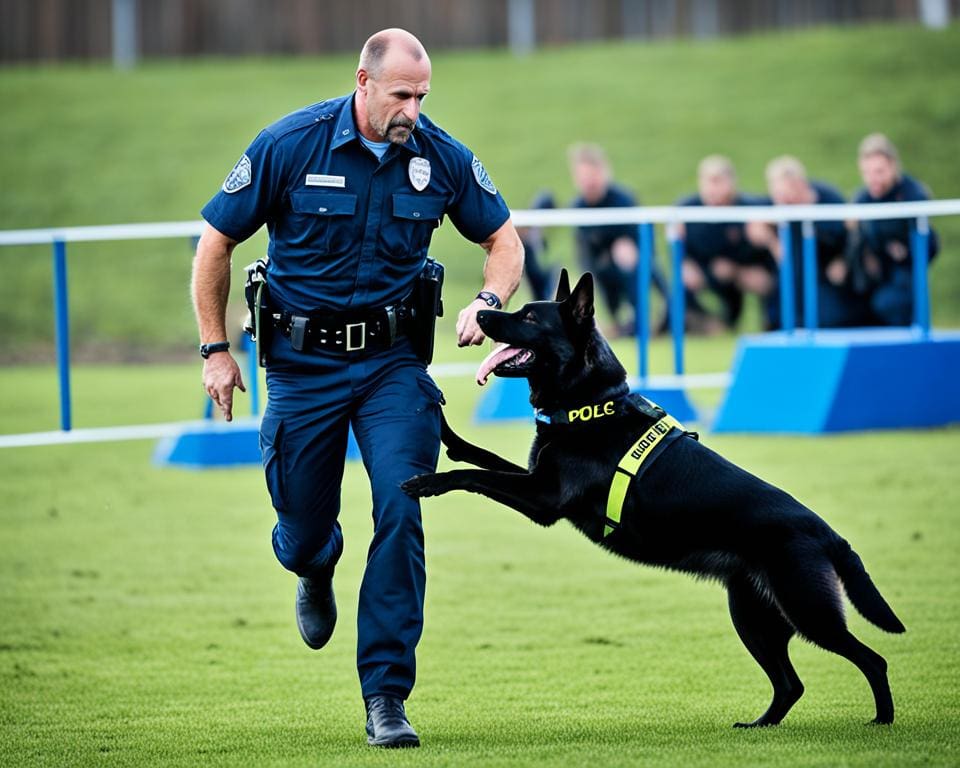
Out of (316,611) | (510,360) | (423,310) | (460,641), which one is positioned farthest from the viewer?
(460,641)

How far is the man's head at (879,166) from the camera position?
11.6 m

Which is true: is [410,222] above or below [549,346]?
above

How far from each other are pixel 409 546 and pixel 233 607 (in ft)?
7.95

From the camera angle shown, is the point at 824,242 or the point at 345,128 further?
the point at 824,242

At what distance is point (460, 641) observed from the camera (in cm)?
628

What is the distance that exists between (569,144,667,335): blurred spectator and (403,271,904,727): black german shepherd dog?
9481 millimetres

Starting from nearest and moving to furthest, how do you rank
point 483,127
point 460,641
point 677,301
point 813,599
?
1. point 813,599
2. point 460,641
3. point 677,301
4. point 483,127

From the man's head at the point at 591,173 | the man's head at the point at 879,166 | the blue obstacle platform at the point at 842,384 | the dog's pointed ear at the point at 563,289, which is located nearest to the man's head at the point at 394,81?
the dog's pointed ear at the point at 563,289

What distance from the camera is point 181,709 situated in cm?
527

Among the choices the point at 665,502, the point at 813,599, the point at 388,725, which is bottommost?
the point at 388,725

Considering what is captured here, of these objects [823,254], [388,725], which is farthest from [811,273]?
[388,725]

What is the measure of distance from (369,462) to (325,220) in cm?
69

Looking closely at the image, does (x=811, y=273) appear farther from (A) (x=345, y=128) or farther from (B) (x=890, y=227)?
(A) (x=345, y=128)

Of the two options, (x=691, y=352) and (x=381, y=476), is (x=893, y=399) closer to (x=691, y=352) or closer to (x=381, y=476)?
(x=691, y=352)
